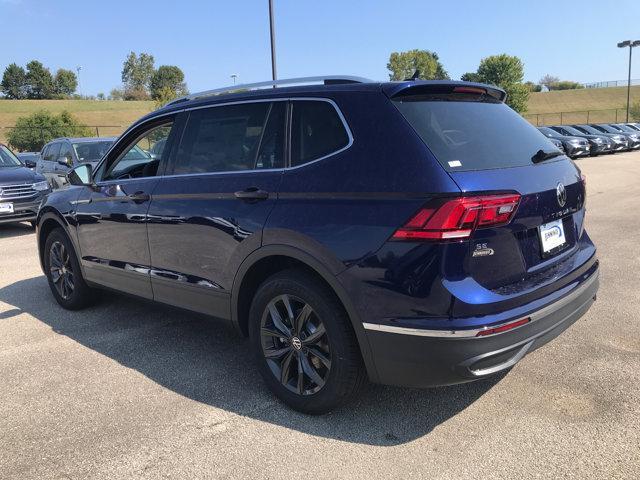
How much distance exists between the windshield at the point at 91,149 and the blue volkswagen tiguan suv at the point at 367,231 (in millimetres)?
9849

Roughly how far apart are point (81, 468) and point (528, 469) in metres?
2.19

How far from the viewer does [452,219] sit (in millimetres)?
2518

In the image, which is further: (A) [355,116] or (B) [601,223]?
(B) [601,223]

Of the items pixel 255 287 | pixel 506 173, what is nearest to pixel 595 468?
pixel 506 173

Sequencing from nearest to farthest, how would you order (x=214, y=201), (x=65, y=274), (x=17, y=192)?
1. (x=214, y=201)
2. (x=65, y=274)
3. (x=17, y=192)

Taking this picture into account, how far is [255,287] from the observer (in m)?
3.46

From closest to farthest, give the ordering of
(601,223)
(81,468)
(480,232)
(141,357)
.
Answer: (480,232) → (81,468) → (141,357) → (601,223)

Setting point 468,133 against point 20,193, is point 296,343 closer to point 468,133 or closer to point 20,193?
point 468,133

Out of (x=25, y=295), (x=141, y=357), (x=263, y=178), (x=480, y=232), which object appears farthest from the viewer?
(x=25, y=295)

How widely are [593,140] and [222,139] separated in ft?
91.1

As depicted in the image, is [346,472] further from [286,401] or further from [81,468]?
[81,468]

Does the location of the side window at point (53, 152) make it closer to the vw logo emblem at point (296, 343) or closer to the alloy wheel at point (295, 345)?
the alloy wheel at point (295, 345)

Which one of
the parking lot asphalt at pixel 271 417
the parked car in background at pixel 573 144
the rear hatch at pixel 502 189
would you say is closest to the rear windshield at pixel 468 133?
the rear hatch at pixel 502 189

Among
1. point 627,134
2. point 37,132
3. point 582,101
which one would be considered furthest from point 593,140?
point 582,101
